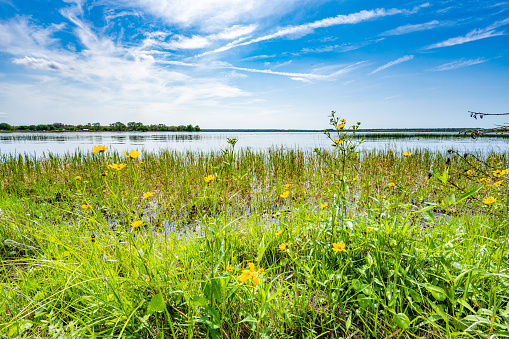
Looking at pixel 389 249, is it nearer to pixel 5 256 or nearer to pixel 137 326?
pixel 137 326

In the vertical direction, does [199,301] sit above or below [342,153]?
below

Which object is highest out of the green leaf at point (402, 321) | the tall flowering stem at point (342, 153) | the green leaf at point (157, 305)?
the tall flowering stem at point (342, 153)

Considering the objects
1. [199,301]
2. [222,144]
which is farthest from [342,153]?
[222,144]

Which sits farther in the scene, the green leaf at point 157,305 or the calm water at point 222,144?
the calm water at point 222,144

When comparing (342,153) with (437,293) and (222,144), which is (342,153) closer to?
(437,293)

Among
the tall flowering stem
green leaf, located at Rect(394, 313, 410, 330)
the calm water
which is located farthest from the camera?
the calm water

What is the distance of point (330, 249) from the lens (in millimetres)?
1740

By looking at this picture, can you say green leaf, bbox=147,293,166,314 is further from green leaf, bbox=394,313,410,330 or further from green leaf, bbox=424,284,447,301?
green leaf, bbox=424,284,447,301

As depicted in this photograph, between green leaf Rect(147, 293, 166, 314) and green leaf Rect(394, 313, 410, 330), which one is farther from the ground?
green leaf Rect(147, 293, 166, 314)

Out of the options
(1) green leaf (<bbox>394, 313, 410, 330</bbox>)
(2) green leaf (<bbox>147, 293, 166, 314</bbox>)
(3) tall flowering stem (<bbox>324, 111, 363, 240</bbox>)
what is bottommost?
(1) green leaf (<bbox>394, 313, 410, 330</bbox>)

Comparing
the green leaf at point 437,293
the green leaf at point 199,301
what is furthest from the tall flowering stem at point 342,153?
the green leaf at point 199,301

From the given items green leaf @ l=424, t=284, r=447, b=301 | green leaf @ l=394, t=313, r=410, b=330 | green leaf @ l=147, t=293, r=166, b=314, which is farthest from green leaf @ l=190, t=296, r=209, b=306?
green leaf @ l=424, t=284, r=447, b=301

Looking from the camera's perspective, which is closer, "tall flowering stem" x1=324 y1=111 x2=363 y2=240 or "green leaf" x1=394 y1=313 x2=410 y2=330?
"green leaf" x1=394 y1=313 x2=410 y2=330

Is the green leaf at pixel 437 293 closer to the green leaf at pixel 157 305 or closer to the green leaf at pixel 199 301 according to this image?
the green leaf at pixel 199 301
